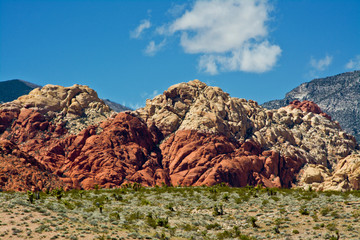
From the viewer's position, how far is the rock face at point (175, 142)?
112 meters

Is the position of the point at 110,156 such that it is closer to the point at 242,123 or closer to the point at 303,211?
the point at 242,123

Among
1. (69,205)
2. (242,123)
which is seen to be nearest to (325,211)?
(69,205)

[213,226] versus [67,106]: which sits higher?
[67,106]

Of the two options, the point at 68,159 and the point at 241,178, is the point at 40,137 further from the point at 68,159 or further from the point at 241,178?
the point at 241,178

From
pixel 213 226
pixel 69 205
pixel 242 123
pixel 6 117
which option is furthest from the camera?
pixel 242 123

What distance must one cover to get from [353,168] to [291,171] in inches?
1117

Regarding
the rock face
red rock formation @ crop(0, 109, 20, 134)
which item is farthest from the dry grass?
red rock formation @ crop(0, 109, 20, 134)

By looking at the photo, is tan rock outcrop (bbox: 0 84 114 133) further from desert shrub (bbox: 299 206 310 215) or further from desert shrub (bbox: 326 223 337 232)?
desert shrub (bbox: 326 223 337 232)

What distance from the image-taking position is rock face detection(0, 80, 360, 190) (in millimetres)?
112375

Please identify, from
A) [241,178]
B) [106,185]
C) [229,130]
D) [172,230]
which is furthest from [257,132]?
[172,230]

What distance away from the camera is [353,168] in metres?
103

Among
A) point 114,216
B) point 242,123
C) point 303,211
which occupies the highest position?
point 242,123

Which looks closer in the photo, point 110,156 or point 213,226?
point 213,226

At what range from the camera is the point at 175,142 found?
12812cm
